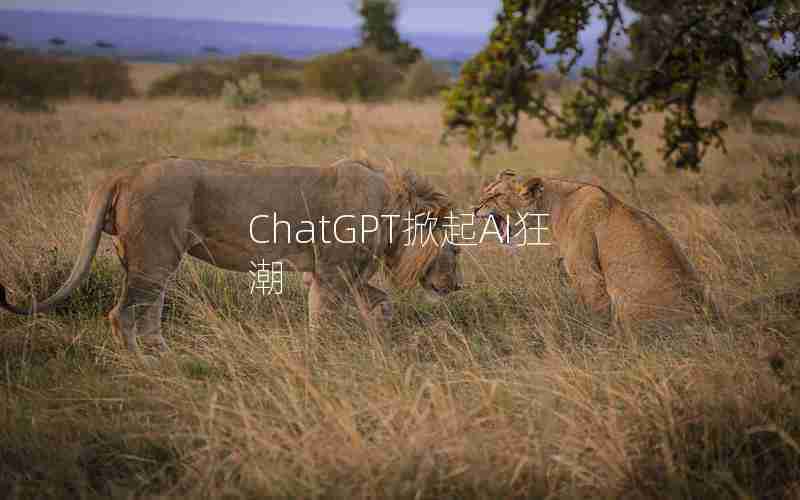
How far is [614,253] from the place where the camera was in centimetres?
441

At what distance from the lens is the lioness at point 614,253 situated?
419cm

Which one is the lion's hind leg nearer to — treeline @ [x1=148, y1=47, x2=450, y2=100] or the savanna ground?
the savanna ground

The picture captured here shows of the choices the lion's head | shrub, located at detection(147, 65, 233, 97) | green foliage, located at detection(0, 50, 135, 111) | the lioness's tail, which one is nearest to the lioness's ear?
the lion's head

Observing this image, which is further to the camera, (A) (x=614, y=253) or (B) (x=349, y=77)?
(B) (x=349, y=77)

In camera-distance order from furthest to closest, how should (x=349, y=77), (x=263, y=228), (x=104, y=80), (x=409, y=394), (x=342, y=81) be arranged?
1. (x=342, y=81)
2. (x=349, y=77)
3. (x=104, y=80)
4. (x=263, y=228)
5. (x=409, y=394)

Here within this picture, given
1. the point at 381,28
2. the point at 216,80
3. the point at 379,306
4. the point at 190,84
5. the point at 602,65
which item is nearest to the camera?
the point at 379,306

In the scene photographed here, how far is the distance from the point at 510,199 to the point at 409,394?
2.25 meters

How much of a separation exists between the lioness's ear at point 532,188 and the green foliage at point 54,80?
14067 mm

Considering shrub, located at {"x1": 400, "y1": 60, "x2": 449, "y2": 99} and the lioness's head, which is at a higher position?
shrub, located at {"x1": 400, "y1": 60, "x2": 449, "y2": 99}

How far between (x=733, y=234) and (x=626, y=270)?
2.32 m

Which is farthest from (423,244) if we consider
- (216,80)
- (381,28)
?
(381,28)

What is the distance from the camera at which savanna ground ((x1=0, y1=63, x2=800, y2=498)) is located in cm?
283

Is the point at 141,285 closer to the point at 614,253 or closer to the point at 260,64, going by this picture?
the point at 614,253

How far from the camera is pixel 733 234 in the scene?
612 centimetres
